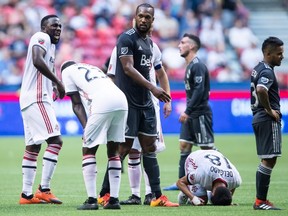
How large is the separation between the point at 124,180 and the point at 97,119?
521cm

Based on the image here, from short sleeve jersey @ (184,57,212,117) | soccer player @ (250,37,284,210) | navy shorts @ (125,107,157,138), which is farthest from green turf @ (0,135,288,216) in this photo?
short sleeve jersey @ (184,57,212,117)

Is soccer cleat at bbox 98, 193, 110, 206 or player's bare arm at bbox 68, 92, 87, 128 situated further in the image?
soccer cleat at bbox 98, 193, 110, 206

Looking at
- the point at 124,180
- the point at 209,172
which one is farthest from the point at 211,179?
the point at 124,180

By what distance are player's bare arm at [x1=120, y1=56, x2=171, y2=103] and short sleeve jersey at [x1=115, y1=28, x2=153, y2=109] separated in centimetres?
13

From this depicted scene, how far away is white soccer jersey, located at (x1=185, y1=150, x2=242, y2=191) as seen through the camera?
1146 centimetres

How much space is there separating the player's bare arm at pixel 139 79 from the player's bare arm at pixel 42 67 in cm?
94

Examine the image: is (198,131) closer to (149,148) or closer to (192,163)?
(192,163)

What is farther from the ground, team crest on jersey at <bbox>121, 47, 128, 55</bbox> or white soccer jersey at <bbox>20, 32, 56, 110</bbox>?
team crest on jersey at <bbox>121, 47, 128, 55</bbox>

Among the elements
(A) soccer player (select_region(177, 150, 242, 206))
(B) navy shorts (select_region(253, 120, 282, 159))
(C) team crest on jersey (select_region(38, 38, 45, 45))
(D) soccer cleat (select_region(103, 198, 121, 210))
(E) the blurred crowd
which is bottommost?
(D) soccer cleat (select_region(103, 198, 121, 210))

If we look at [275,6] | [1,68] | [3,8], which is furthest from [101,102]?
[275,6]

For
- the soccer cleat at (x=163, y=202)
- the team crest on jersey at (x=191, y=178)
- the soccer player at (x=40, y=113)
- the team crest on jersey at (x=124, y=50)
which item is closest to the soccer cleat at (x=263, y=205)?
the team crest on jersey at (x=191, y=178)

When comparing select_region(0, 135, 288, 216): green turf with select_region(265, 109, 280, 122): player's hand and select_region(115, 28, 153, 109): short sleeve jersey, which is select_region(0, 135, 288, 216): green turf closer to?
select_region(265, 109, 280, 122): player's hand

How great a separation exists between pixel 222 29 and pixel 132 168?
1965cm

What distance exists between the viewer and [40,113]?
1204 centimetres
